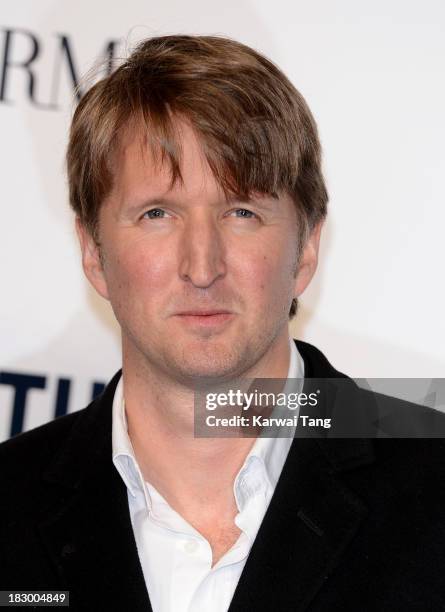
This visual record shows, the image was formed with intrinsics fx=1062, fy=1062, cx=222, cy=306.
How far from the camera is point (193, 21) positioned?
135 inches

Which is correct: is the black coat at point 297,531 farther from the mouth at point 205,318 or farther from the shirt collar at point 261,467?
the mouth at point 205,318

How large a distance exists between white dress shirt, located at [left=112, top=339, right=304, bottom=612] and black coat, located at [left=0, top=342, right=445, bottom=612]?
0.04 m

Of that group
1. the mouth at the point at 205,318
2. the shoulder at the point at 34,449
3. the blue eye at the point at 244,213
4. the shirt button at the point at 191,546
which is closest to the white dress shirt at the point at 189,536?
the shirt button at the point at 191,546

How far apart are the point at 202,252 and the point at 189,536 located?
64 cm

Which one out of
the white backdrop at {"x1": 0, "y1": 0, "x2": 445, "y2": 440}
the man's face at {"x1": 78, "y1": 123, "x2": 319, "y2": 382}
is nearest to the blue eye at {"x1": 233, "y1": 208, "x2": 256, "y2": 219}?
the man's face at {"x1": 78, "y1": 123, "x2": 319, "y2": 382}

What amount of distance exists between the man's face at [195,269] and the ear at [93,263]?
0.67 ft

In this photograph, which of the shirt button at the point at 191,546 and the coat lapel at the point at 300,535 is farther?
the shirt button at the point at 191,546

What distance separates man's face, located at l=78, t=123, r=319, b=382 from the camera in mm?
2408

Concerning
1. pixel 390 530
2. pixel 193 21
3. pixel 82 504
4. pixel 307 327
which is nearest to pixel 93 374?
pixel 307 327

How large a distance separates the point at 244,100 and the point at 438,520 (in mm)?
1074

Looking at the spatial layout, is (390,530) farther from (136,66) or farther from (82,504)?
(136,66)

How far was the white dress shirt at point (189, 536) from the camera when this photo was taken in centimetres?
234

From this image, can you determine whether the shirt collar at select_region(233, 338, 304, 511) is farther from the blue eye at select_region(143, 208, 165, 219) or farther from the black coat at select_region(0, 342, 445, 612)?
the blue eye at select_region(143, 208, 165, 219)

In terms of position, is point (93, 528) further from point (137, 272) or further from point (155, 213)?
point (155, 213)
